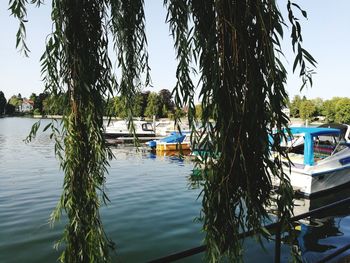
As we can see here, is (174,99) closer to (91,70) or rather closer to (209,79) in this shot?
(209,79)

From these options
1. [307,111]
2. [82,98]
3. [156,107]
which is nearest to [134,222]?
[156,107]

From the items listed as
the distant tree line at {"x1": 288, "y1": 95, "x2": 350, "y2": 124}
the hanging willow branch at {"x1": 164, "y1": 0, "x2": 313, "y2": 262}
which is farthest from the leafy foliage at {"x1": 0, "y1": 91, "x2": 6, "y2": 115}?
the hanging willow branch at {"x1": 164, "y1": 0, "x2": 313, "y2": 262}

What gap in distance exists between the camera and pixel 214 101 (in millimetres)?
1644

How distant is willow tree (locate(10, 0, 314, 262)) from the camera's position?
1.59m

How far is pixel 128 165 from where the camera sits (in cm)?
2580

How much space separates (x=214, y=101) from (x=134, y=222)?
11.1m

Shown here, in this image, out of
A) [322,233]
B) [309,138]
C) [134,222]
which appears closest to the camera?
[322,233]

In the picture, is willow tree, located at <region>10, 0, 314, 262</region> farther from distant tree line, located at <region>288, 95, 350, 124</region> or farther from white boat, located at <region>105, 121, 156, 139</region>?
distant tree line, located at <region>288, 95, 350, 124</region>

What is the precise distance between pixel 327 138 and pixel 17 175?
19.6m

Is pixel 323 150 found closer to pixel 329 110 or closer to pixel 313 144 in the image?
pixel 313 144

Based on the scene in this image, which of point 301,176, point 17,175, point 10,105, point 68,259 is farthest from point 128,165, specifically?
point 10,105

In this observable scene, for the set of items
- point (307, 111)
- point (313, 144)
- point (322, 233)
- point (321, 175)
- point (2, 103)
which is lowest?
point (322, 233)

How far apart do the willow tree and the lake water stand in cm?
260

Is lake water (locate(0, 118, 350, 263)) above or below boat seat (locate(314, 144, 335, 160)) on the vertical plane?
below
